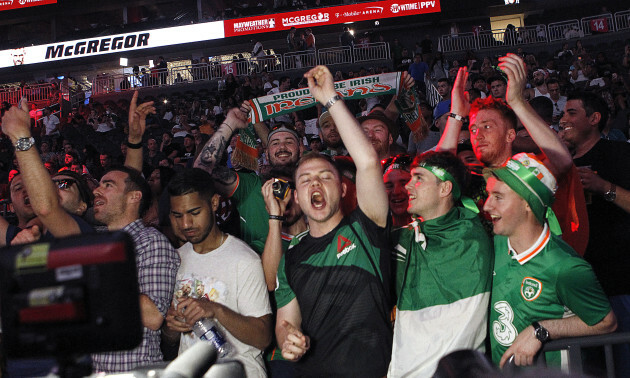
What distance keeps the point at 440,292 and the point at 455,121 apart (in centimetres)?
169

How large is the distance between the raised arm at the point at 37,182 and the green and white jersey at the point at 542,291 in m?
2.47

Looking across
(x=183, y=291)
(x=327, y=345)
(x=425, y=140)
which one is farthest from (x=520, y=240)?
(x=425, y=140)

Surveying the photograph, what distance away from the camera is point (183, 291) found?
3408mm

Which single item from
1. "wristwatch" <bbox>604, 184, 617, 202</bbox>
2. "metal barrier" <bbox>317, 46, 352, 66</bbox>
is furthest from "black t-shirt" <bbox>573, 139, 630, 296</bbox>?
"metal barrier" <bbox>317, 46, 352, 66</bbox>

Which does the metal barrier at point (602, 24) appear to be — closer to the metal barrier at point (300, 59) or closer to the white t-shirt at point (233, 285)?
the metal barrier at point (300, 59)

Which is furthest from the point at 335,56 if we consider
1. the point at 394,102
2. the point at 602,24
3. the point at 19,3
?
the point at 19,3

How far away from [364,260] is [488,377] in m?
1.95

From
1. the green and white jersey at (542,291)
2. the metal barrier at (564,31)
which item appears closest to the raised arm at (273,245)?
the green and white jersey at (542,291)

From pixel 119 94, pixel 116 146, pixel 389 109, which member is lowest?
pixel 389 109

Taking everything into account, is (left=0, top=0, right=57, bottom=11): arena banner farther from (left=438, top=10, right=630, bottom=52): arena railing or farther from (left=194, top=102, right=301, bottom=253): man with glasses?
(left=194, top=102, right=301, bottom=253): man with glasses

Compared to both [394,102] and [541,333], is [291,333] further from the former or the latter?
[394,102]

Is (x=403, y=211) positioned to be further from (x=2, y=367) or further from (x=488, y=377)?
(x=488, y=377)

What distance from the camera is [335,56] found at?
22.9m

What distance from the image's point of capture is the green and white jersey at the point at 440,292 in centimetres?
295
